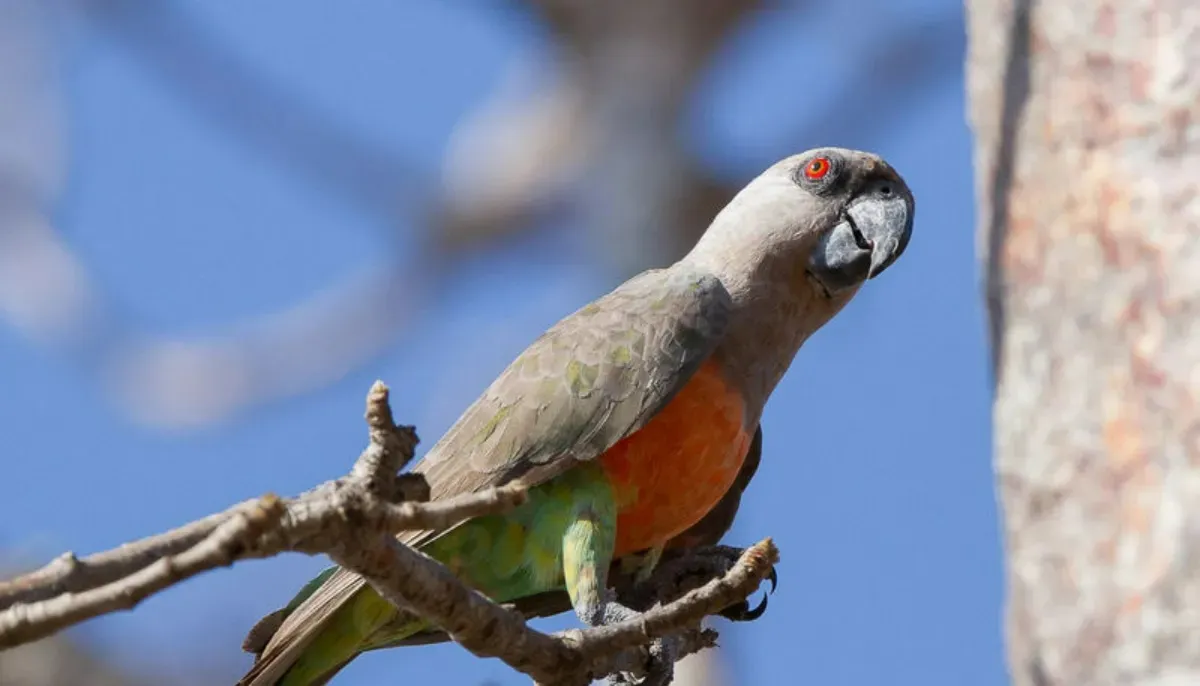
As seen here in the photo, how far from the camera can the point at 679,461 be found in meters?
4.93

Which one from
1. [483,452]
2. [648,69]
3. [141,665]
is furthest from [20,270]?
[483,452]

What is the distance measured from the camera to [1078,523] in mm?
3184

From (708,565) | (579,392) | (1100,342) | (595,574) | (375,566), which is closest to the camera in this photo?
(375,566)

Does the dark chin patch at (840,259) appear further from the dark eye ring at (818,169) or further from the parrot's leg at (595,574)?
the parrot's leg at (595,574)

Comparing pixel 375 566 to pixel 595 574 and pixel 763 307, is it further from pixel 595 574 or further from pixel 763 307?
pixel 763 307

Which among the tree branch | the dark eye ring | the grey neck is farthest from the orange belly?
the tree branch

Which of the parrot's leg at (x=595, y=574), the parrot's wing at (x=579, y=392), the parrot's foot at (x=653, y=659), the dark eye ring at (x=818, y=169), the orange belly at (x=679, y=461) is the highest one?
the dark eye ring at (x=818, y=169)

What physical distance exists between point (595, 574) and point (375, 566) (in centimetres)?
171

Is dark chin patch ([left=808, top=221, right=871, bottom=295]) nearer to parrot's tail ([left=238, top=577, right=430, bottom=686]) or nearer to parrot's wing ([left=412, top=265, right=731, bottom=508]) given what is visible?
parrot's wing ([left=412, top=265, right=731, bottom=508])

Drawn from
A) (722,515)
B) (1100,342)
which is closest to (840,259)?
(722,515)

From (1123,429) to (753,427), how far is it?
2.16 metres

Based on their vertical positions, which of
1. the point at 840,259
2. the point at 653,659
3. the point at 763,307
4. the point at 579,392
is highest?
the point at 840,259

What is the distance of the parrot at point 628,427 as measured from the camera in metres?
4.67

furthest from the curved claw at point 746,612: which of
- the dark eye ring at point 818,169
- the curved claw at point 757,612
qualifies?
the dark eye ring at point 818,169
